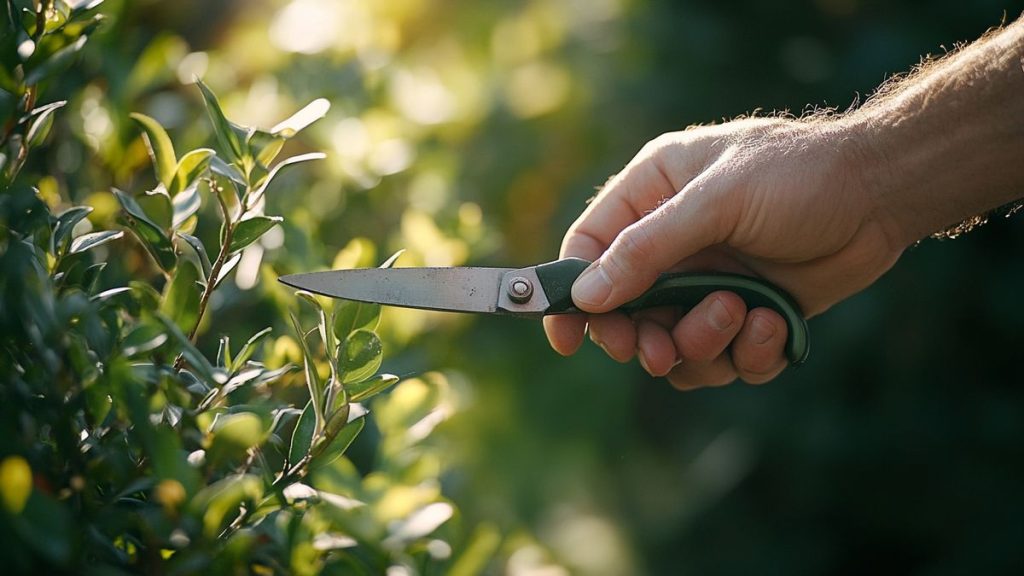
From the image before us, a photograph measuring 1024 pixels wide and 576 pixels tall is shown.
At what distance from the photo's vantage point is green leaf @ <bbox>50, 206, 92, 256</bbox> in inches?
31.8

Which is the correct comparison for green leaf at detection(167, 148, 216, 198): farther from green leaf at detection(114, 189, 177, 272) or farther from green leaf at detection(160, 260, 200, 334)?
green leaf at detection(160, 260, 200, 334)

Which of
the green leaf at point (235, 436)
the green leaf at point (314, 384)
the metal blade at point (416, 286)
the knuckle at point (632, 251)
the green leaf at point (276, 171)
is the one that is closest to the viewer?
the green leaf at point (235, 436)

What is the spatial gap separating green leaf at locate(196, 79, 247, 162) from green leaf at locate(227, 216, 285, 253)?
0.07m

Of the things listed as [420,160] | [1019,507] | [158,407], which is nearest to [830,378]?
[1019,507]

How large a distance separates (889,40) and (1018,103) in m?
1.47

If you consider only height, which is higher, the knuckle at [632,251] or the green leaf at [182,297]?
the green leaf at [182,297]

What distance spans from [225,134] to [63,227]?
17 cm

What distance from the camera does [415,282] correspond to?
115 centimetres

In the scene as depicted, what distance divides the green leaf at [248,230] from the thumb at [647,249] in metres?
0.52

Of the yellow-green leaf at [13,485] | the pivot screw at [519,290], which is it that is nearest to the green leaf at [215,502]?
the yellow-green leaf at [13,485]

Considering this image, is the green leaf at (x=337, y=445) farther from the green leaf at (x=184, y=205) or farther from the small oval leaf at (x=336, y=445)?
the green leaf at (x=184, y=205)

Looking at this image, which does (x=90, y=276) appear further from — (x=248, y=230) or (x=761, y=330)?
(x=761, y=330)

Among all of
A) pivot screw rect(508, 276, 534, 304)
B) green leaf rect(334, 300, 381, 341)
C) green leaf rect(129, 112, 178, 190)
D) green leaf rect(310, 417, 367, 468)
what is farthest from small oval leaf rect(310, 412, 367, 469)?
pivot screw rect(508, 276, 534, 304)

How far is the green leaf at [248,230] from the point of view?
876mm
